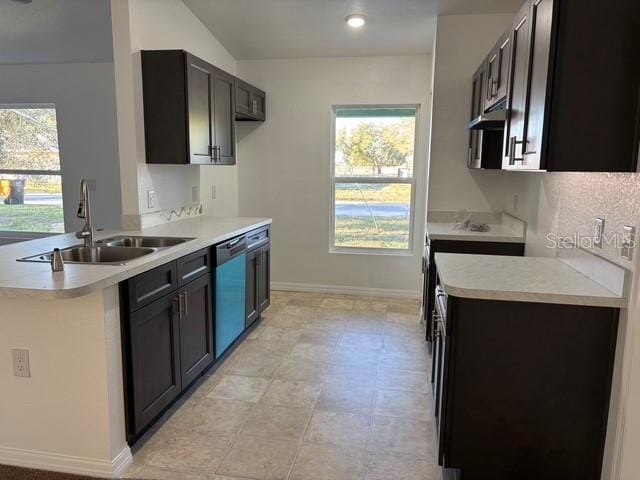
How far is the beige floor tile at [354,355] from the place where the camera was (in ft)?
10.7

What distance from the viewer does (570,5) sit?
1570 mm

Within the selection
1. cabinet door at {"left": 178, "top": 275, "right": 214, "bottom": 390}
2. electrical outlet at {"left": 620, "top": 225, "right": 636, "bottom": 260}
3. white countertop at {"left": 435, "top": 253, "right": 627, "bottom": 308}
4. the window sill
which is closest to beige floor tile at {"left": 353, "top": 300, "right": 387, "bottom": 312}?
the window sill

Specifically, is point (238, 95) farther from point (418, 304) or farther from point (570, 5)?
point (570, 5)

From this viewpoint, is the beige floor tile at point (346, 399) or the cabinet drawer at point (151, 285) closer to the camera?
the cabinet drawer at point (151, 285)

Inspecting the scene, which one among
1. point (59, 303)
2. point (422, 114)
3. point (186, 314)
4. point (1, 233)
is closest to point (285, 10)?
point (422, 114)

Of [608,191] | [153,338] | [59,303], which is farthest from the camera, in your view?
[153,338]

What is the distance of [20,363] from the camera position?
2.01 m

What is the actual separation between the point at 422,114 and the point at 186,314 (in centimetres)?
311

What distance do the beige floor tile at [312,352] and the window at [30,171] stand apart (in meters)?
3.71

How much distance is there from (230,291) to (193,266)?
590 mm

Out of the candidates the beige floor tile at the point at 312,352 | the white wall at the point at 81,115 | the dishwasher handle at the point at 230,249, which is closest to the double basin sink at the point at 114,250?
the dishwasher handle at the point at 230,249

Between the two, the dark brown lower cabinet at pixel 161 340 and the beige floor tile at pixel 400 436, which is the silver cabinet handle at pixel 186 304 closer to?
the dark brown lower cabinet at pixel 161 340

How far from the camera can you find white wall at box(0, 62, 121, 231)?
517 centimetres

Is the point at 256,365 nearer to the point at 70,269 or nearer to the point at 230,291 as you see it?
the point at 230,291
